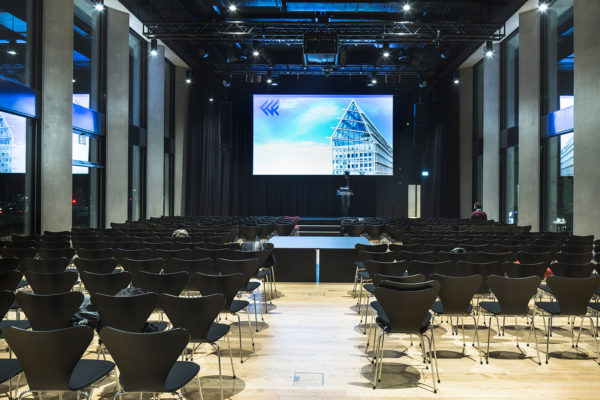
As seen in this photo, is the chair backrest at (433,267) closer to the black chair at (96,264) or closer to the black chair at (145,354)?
the black chair at (145,354)

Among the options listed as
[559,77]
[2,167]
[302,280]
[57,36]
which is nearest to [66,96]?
[57,36]

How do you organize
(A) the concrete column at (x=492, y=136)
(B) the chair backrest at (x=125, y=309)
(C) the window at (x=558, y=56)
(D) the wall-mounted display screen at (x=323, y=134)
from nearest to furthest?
(B) the chair backrest at (x=125, y=309) < (C) the window at (x=558, y=56) < (A) the concrete column at (x=492, y=136) < (D) the wall-mounted display screen at (x=323, y=134)

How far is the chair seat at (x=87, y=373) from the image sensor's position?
2.78m

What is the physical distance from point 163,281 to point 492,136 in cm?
1540

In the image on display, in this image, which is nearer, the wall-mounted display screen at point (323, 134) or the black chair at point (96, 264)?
the black chair at point (96, 264)

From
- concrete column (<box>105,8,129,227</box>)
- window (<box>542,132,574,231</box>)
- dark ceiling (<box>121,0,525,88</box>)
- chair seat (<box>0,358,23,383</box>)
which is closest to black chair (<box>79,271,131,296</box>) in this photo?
chair seat (<box>0,358,23,383</box>)

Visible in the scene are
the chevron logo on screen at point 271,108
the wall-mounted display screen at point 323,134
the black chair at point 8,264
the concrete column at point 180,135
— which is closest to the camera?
the black chair at point 8,264

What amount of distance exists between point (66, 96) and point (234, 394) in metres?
10.0

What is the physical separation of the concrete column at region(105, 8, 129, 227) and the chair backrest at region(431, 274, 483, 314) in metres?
12.1

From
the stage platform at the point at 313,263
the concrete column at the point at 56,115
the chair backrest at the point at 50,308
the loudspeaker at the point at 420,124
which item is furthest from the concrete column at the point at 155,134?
the chair backrest at the point at 50,308

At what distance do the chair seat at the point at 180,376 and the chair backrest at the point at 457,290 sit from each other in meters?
2.42

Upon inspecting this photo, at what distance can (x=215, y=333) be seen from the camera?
3.69 meters

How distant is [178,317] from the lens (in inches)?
136

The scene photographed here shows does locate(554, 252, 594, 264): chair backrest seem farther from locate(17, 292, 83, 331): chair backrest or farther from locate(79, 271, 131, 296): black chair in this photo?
locate(17, 292, 83, 331): chair backrest
